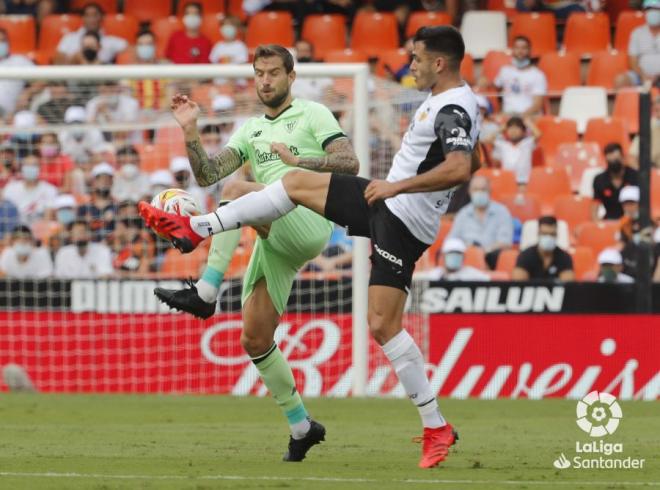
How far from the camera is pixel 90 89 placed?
1892cm

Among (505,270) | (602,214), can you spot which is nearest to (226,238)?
(505,270)

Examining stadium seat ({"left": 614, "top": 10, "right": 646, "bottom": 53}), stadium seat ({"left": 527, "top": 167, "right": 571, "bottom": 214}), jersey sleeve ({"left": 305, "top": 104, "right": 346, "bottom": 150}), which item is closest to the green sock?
jersey sleeve ({"left": 305, "top": 104, "right": 346, "bottom": 150})

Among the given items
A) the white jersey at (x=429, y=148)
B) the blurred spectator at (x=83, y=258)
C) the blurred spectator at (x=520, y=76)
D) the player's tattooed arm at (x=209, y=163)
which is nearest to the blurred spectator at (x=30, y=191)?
the blurred spectator at (x=83, y=258)

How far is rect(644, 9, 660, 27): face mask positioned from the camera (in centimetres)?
2116

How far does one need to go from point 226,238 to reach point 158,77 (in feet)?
18.9

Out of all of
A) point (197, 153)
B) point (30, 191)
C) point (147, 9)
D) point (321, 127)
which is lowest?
point (30, 191)

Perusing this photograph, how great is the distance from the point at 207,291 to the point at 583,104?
37.5 feet

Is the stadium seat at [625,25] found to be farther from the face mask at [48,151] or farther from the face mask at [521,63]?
the face mask at [48,151]

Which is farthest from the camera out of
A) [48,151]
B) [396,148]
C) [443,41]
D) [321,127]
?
[48,151]

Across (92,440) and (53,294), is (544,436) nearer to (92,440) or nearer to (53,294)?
(92,440)

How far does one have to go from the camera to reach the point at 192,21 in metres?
22.0

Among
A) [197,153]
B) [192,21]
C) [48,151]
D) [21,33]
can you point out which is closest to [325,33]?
[192,21]

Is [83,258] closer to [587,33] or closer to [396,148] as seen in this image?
[396,148]

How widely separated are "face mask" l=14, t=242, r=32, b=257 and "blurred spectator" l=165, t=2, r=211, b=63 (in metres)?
5.61
